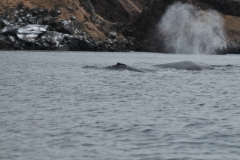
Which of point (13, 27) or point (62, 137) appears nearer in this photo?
point (62, 137)

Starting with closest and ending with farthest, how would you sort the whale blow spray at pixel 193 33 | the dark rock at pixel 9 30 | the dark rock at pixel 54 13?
the dark rock at pixel 9 30 < the dark rock at pixel 54 13 < the whale blow spray at pixel 193 33

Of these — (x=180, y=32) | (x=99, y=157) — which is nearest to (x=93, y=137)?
(x=99, y=157)

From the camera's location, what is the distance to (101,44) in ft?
456

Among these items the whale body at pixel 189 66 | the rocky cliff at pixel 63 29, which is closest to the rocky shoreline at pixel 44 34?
the rocky cliff at pixel 63 29

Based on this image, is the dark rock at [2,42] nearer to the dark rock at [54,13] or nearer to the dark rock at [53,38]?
the dark rock at [53,38]

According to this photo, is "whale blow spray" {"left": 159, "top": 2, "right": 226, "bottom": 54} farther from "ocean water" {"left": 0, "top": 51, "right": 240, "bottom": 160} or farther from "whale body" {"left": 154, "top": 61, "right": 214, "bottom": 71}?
"ocean water" {"left": 0, "top": 51, "right": 240, "bottom": 160}

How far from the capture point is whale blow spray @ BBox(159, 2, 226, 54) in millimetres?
156512

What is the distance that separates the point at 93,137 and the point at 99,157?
9.57ft

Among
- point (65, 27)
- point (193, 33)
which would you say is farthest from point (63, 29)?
point (193, 33)

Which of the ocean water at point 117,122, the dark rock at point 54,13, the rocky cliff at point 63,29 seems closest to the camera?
the ocean water at point 117,122

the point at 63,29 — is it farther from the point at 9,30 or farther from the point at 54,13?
the point at 9,30

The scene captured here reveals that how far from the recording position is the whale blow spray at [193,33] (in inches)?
6162

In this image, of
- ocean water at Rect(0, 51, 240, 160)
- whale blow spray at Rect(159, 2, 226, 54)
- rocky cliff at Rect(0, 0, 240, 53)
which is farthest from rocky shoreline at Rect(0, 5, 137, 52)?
ocean water at Rect(0, 51, 240, 160)

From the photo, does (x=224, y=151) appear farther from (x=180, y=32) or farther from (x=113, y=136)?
(x=180, y=32)
